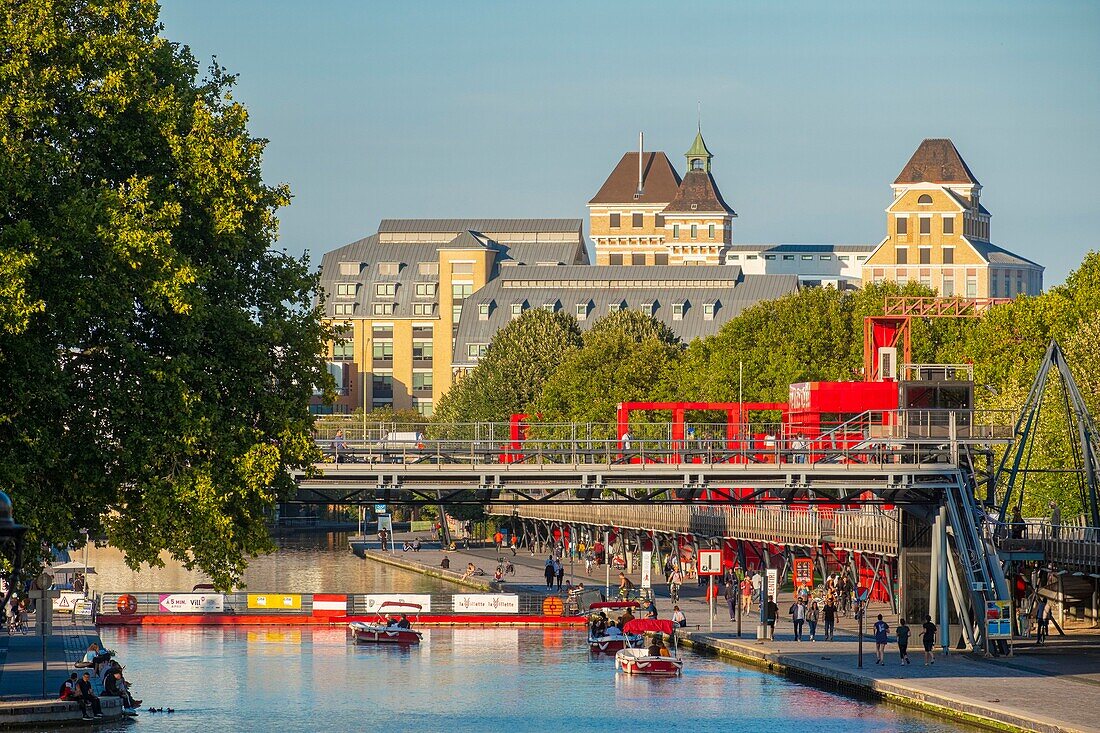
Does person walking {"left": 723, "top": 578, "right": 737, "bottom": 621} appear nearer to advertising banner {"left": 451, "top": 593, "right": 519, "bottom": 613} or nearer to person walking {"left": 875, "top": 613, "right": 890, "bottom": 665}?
advertising banner {"left": 451, "top": 593, "right": 519, "bottom": 613}

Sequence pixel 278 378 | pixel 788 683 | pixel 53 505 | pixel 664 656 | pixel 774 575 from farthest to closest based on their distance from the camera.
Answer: pixel 774 575 → pixel 664 656 → pixel 788 683 → pixel 278 378 → pixel 53 505

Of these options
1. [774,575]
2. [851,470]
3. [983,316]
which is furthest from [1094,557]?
[983,316]

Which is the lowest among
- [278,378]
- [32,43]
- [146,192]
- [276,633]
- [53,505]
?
[276,633]

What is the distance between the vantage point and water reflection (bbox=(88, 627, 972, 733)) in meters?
48.8

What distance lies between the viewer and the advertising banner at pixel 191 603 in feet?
266

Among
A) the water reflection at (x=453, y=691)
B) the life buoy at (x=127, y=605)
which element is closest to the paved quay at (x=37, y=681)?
the water reflection at (x=453, y=691)

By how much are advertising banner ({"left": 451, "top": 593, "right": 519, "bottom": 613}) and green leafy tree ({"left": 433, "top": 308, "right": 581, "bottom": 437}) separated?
65.0 meters

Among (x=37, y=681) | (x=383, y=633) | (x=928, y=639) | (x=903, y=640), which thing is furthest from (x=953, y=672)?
(x=37, y=681)

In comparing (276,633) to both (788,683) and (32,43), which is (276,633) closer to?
(788,683)

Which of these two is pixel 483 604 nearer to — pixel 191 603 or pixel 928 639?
pixel 191 603

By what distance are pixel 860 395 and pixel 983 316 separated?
96.5ft

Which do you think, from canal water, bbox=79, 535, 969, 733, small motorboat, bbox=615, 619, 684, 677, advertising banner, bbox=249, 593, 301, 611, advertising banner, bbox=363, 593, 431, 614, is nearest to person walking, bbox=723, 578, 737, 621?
canal water, bbox=79, 535, 969, 733

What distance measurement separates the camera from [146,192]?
43.2m

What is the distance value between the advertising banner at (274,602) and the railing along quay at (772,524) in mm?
18585
